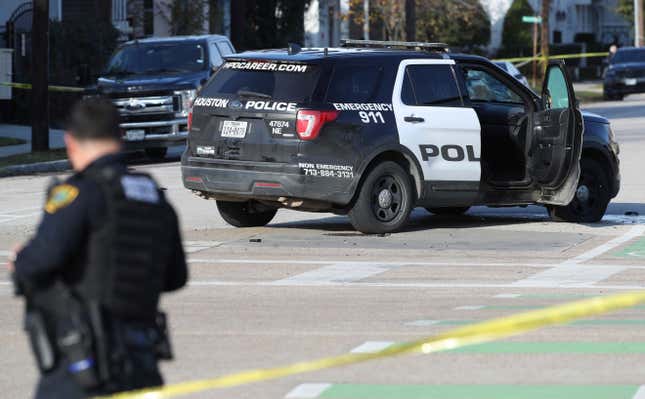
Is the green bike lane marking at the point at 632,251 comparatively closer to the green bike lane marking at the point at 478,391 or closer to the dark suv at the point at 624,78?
the green bike lane marking at the point at 478,391

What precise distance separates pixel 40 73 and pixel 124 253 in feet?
71.3

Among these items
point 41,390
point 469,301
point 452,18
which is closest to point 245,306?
point 469,301

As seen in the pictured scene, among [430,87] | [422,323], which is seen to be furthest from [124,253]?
[430,87]

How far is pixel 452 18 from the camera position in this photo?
6309 cm

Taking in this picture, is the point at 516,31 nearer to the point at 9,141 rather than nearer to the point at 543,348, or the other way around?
the point at 9,141

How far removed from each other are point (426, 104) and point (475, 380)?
22.7 feet

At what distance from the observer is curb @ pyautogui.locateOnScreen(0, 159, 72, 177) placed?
23.1 meters

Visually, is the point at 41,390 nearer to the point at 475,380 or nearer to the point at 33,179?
the point at 475,380

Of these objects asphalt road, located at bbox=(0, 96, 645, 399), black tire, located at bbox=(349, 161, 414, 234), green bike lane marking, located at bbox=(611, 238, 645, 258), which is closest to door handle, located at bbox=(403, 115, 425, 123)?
black tire, located at bbox=(349, 161, 414, 234)

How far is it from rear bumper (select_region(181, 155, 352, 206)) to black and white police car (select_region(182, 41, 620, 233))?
Result: 1 centimetres

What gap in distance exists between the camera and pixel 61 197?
477 cm

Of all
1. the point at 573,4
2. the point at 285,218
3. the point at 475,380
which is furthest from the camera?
the point at 573,4

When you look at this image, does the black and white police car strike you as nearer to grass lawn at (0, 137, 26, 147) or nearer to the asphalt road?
the asphalt road

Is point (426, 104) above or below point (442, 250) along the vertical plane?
above
